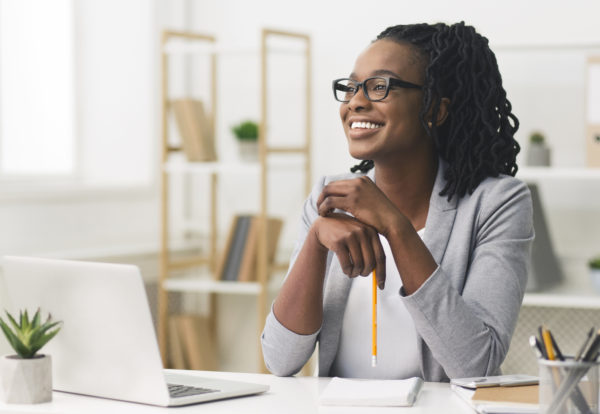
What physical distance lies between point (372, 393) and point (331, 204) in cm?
35

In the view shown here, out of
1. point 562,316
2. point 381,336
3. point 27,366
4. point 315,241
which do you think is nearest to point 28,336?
point 27,366

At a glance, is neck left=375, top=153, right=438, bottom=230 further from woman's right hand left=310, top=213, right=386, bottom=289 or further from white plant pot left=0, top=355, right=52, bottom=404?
white plant pot left=0, top=355, right=52, bottom=404

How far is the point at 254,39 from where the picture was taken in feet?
11.7

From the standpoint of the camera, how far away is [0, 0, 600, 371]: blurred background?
3045 millimetres

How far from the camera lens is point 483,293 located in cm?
155

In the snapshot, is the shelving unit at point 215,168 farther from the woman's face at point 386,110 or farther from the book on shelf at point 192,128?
the woman's face at point 386,110

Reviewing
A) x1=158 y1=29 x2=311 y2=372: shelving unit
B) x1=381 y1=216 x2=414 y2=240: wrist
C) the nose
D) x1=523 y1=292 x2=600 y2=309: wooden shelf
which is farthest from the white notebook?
x1=158 y1=29 x2=311 y2=372: shelving unit

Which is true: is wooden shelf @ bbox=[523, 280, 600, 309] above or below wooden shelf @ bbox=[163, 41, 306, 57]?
below

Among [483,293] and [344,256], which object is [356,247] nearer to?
[344,256]

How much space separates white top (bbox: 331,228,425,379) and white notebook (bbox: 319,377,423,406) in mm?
190

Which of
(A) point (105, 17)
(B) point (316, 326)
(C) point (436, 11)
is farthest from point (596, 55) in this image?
(A) point (105, 17)

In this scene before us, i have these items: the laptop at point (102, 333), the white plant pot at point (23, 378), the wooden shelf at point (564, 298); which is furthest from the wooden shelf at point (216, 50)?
the white plant pot at point (23, 378)

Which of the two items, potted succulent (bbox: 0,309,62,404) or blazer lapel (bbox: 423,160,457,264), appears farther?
blazer lapel (bbox: 423,160,457,264)

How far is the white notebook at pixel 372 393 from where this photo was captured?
1.30 m
